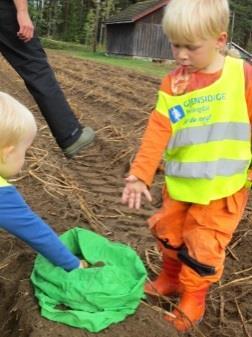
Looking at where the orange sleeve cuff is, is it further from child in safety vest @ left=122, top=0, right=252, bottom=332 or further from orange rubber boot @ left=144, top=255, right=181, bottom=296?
orange rubber boot @ left=144, top=255, right=181, bottom=296

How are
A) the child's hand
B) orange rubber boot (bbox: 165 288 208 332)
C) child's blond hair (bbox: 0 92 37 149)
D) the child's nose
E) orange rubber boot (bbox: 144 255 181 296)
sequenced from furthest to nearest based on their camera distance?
1. orange rubber boot (bbox: 144 255 181 296)
2. orange rubber boot (bbox: 165 288 208 332)
3. the child's hand
4. the child's nose
5. child's blond hair (bbox: 0 92 37 149)

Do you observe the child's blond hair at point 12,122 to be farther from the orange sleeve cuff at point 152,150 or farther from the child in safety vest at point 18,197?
the orange sleeve cuff at point 152,150

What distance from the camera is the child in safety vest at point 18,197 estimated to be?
2.35 metres

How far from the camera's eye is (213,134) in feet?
8.39

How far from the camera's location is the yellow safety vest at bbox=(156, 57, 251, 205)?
253 cm

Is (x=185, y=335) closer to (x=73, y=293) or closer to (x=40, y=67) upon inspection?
(x=73, y=293)

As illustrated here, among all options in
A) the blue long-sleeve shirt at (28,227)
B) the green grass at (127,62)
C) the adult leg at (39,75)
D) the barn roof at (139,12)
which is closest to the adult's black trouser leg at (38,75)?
the adult leg at (39,75)

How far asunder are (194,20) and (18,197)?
103 centimetres

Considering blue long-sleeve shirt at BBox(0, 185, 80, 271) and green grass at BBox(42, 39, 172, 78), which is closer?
blue long-sleeve shirt at BBox(0, 185, 80, 271)

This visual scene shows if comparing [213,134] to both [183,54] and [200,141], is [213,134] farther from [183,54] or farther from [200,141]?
[183,54]

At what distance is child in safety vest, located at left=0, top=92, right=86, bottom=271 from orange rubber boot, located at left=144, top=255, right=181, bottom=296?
69 centimetres

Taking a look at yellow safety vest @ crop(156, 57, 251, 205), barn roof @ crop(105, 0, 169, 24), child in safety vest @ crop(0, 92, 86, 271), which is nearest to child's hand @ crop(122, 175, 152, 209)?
yellow safety vest @ crop(156, 57, 251, 205)

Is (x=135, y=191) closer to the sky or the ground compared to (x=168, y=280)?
closer to the sky

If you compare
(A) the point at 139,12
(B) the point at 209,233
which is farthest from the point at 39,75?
(A) the point at 139,12
